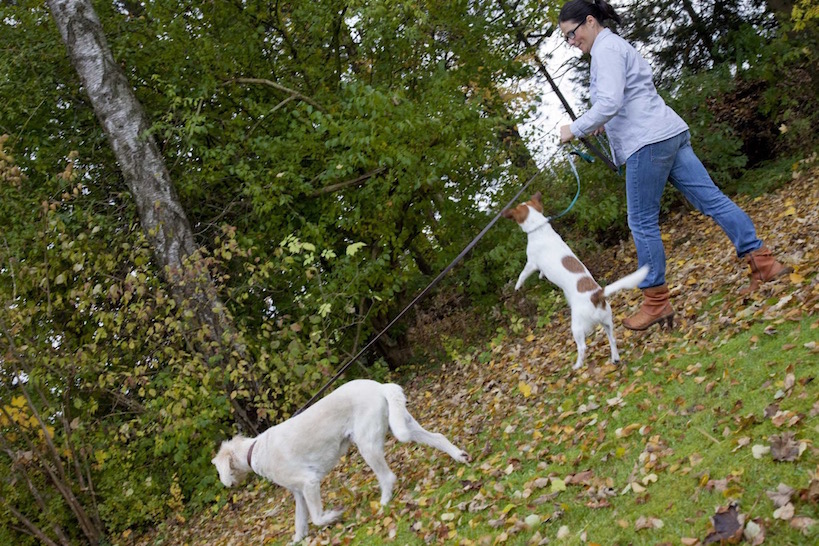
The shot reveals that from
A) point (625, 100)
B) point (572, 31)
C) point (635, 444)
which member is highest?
point (572, 31)

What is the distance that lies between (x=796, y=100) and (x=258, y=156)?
27.1 ft

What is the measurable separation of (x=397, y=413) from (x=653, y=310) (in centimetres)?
226

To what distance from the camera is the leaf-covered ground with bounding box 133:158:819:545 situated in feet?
10.7

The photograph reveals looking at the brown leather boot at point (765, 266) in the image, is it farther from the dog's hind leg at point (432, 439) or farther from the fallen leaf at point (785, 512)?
the fallen leaf at point (785, 512)

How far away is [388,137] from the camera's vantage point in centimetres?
879

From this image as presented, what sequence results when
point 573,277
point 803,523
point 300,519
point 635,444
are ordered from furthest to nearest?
1. point 573,277
2. point 300,519
3. point 635,444
4. point 803,523

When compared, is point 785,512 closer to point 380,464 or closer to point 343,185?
point 380,464

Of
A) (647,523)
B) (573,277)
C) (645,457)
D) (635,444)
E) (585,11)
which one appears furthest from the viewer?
(573,277)

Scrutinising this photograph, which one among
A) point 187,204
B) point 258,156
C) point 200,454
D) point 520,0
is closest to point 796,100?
point 520,0

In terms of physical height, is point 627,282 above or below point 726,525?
above

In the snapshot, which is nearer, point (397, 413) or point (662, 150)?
point (397, 413)

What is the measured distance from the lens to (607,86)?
16.8ft

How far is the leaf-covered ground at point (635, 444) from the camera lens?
3254 mm

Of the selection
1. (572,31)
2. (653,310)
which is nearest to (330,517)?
(653,310)
